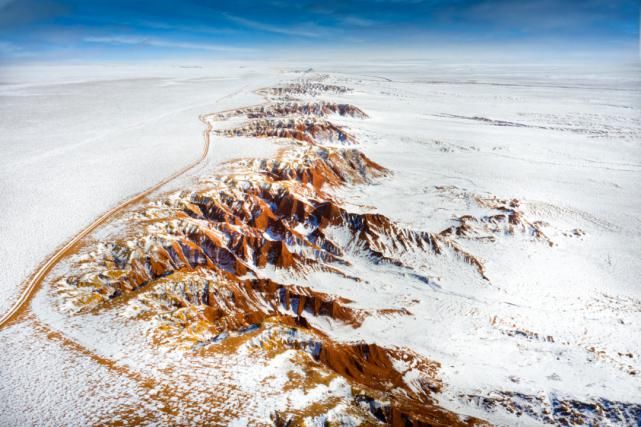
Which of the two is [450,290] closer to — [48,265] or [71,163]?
[48,265]

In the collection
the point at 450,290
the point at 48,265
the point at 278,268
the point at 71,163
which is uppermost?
the point at 71,163

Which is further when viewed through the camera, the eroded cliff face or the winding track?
the winding track

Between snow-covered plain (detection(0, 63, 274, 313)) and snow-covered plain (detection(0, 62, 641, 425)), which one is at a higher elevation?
snow-covered plain (detection(0, 63, 274, 313))

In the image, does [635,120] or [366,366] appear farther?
[635,120]

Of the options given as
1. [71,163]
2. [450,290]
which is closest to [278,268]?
[450,290]

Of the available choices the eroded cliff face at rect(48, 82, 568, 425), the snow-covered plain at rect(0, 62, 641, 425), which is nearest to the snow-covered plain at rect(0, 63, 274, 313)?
the snow-covered plain at rect(0, 62, 641, 425)

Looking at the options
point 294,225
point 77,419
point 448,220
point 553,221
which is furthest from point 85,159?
point 553,221

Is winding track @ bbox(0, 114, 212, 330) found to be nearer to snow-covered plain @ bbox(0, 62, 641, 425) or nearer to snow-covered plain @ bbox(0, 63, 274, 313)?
snow-covered plain @ bbox(0, 63, 274, 313)

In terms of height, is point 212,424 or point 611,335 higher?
point 212,424

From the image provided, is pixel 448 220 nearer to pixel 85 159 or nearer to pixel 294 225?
pixel 294 225
